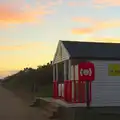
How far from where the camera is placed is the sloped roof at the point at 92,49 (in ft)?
67.9

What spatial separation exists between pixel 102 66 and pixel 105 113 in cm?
324

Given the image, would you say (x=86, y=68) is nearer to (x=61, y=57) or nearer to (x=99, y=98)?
(x=99, y=98)

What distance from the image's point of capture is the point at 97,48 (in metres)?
22.1

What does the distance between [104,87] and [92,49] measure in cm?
225

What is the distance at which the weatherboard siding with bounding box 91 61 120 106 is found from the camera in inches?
806

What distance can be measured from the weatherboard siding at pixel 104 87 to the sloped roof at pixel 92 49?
0.48 metres

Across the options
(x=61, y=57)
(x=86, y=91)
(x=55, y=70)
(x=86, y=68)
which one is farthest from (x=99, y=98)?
(x=55, y=70)

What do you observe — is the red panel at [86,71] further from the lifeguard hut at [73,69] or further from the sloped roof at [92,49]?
the sloped roof at [92,49]

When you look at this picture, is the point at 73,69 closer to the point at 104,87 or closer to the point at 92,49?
the point at 92,49

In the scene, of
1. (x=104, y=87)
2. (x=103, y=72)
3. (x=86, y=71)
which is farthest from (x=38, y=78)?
(x=86, y=71)

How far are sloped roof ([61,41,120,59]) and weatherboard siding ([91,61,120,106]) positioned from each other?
479 mm

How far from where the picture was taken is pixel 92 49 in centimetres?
2170

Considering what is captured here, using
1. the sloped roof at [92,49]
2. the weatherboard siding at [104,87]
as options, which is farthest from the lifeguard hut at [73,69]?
the weatherboard siding at [104,87]

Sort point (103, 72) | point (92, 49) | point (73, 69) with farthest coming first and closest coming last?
point (73, 69), point (92, 49), point (103, 72)
